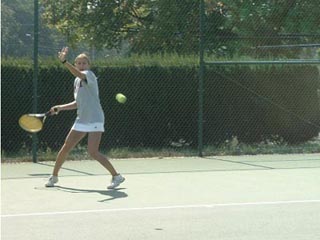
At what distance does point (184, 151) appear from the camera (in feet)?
42.5

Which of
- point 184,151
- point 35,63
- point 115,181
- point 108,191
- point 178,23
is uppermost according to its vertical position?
point 178,23

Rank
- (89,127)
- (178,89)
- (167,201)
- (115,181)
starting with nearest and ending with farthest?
(167,201), (89,127), (115,181), (178,89)

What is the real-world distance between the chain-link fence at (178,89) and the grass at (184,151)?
6 centimetres

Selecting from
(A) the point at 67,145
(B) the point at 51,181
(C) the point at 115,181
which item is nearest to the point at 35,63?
(A) the point at 67,145

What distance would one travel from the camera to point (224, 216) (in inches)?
291

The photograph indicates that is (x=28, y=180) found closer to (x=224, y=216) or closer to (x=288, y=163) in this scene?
(x=224, y=216)

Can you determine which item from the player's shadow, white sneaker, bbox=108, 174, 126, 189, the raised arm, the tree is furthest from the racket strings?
the tree

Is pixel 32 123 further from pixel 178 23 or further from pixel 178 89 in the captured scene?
pixel 178 23

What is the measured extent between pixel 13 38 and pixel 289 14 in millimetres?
8001

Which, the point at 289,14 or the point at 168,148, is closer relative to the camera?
the point at 168,148

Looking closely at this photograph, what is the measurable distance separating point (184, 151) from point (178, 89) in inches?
54.7

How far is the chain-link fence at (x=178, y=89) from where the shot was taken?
12.4 metres

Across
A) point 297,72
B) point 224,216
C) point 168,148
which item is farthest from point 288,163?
point 224,216

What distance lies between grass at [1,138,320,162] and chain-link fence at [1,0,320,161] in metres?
0.06
